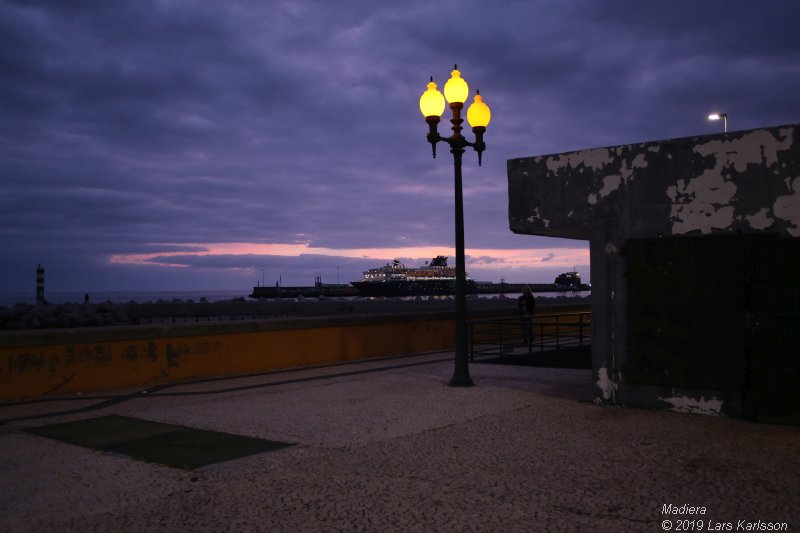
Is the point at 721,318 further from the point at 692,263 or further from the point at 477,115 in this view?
the point at 477,115

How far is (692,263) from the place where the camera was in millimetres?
9312

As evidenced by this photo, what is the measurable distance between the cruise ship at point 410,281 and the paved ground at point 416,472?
11014 cm

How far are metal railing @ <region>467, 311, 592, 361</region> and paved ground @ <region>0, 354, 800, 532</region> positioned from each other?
653 centimetres

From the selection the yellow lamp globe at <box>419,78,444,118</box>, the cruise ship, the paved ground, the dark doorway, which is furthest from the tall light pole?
the cruise ship

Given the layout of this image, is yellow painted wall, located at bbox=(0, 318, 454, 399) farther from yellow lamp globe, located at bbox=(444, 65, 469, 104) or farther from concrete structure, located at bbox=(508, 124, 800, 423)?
concrete structure, located at bbox=(508, 124, 800, 423)

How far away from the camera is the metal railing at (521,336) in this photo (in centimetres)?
1720

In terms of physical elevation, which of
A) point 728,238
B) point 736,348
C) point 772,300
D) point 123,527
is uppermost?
point 728,238

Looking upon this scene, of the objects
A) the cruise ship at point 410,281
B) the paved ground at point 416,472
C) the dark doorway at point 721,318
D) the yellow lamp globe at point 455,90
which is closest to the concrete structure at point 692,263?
the dark doorway at point 721,318

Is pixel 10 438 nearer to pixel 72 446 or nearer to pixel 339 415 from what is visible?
pixel 72 446

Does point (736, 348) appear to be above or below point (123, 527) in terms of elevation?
above

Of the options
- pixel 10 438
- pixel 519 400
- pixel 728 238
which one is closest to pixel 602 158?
pixel 728 238

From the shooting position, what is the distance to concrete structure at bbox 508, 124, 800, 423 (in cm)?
866

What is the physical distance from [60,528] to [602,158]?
27.9 feet

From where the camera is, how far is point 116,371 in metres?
12.2
